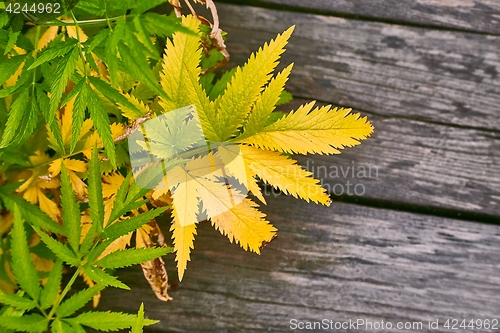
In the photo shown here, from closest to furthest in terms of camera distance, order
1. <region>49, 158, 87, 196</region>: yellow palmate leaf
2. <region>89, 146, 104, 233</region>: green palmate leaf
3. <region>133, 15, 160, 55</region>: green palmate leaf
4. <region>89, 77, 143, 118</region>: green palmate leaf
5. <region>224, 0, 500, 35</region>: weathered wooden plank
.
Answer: <region>133, 15, 160, 55</region>: green palmate leaf < <region>89, 77, 143, 118</region>: green palmate leaf < <region>89, 146, 104, 233</region>: green palmate leaf < <region>49, 158, 87, 196</region>: yellow palmate leaf < <region>224, 0, 500, 35</region>: weathered wooden plank

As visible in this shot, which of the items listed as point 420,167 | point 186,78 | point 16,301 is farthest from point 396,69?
point 16,301

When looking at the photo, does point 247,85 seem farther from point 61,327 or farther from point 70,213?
point 61,327

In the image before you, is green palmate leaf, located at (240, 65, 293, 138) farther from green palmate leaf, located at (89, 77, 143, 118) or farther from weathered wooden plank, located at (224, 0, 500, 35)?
weathered wooden plank, located at (224, 0, 500, 35)

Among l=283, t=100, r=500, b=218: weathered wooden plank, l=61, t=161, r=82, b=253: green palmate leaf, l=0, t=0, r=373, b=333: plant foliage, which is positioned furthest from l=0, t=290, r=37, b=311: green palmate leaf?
l=283, t=100, r=500, b=218: weathered wooden plank

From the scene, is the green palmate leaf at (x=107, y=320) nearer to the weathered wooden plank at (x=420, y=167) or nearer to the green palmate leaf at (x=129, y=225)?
the green palmate leaf at (x=129, y=225)

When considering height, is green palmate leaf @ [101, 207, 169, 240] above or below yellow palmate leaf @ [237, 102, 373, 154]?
below

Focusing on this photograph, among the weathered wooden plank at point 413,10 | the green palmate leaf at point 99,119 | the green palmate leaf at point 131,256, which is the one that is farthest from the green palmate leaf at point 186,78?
the weathered wooden plank at point 413,10

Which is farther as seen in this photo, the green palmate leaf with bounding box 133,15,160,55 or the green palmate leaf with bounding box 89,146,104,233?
the green palmate leaf with bounding box 89,146,104,233

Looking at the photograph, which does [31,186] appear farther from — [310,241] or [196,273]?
[310,241]
